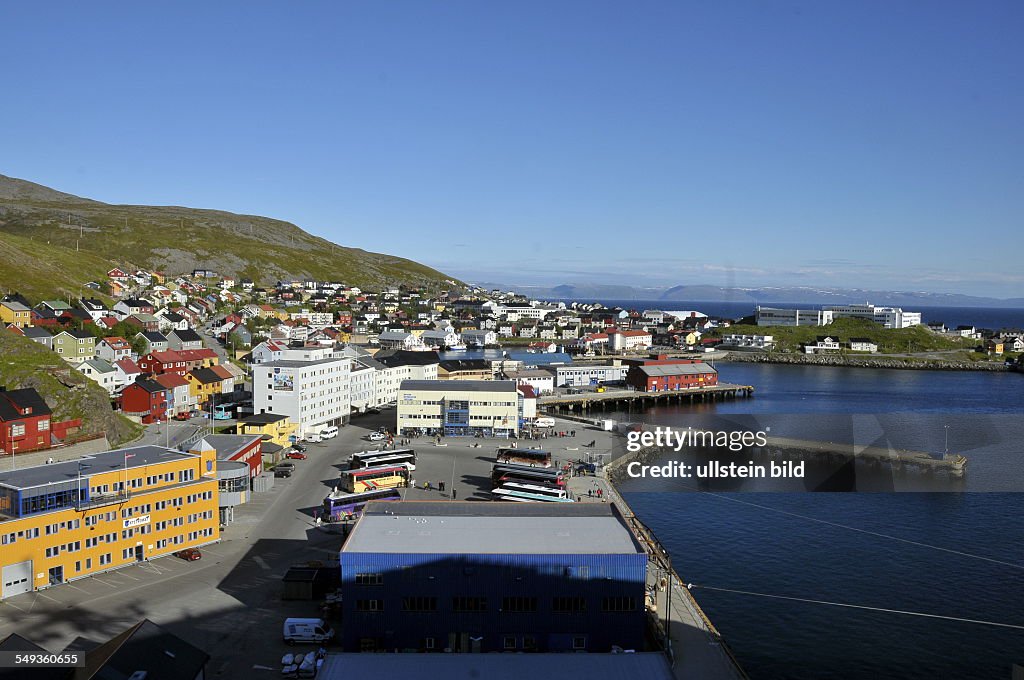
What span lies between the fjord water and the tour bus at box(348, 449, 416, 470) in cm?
423

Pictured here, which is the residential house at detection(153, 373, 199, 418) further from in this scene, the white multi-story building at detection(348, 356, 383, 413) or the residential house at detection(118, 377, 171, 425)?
the white multi-story building at detection(348, 356, 383, 413)

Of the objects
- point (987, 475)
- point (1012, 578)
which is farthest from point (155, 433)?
point (987, 475)

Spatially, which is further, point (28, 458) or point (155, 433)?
point (155, 433)

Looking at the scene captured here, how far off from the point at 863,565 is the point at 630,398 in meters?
17.8

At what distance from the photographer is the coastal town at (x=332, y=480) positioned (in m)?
7.22

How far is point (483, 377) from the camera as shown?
85.8ft

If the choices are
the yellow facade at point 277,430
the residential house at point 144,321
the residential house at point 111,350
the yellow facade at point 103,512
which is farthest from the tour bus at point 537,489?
the residential house at point 144,321

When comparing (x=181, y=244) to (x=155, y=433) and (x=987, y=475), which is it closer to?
(x=155, y=433)

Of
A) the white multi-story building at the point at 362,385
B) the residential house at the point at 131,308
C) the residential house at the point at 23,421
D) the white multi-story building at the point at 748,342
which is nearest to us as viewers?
the residential house at the point at 23,421

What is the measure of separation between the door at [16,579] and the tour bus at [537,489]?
6520mm

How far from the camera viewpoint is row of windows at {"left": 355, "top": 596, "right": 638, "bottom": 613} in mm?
7215

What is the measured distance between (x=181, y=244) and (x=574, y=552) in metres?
56.1

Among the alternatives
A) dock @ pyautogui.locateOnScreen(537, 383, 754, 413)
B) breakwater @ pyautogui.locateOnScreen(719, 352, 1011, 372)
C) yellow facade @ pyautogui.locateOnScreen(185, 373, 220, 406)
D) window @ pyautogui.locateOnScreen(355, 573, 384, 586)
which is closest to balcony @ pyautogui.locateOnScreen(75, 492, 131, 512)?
window @ pyautogui.locateOnScreen(355, 573, 384, 586)

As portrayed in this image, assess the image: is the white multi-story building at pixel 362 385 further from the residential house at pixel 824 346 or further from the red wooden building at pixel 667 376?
the residential house at pixel 824 346
